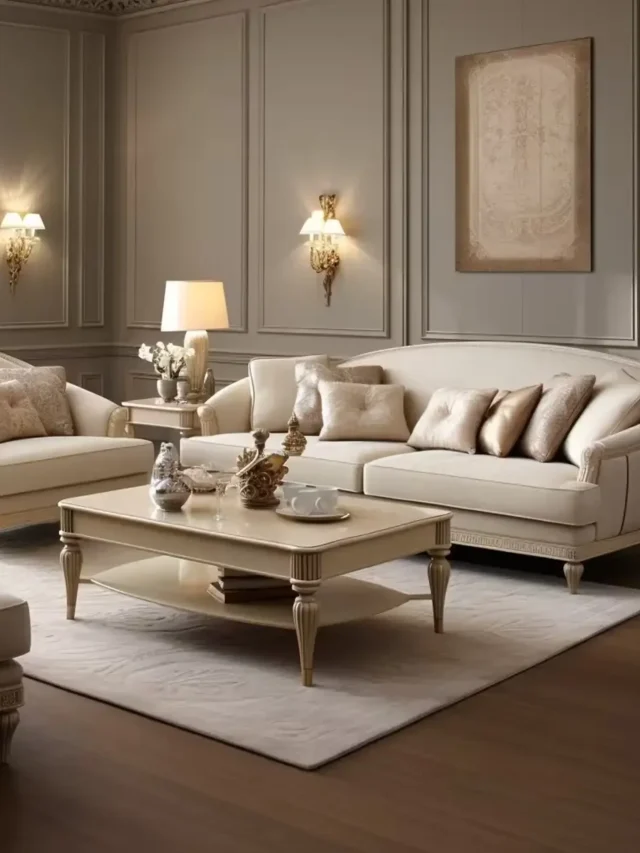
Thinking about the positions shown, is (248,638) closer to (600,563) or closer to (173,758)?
(173,758)

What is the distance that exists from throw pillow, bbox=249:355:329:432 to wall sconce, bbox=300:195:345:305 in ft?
2.72

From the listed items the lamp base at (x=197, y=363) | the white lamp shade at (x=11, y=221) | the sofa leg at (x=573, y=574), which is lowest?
the sofa leg at (x=573, y=574)

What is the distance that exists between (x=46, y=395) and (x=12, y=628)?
3.15 metres

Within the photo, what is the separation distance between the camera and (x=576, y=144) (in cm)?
611

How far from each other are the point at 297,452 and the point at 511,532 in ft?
3.03

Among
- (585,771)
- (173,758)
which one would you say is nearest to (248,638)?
(173,758)

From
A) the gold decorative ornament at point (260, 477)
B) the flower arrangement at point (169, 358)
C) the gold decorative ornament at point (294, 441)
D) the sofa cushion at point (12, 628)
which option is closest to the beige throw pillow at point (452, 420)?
the gold decorative ornament at point (294, 441)

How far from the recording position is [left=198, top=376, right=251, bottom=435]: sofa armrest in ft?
21.0

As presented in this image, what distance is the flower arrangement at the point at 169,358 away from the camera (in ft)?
23.1

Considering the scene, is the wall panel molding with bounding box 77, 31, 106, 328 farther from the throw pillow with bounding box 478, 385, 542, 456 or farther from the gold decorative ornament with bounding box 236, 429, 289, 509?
the gold decorative ornament with bounding box 236, 429, 289, 509

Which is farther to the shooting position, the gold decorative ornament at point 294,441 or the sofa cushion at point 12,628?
the gold decorative ornament at point 294,441

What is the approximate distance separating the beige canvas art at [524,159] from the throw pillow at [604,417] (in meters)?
1.02

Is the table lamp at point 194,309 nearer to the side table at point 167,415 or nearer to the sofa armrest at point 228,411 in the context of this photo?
the side table at point 167,415

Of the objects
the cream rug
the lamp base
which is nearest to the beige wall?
the lamp base
